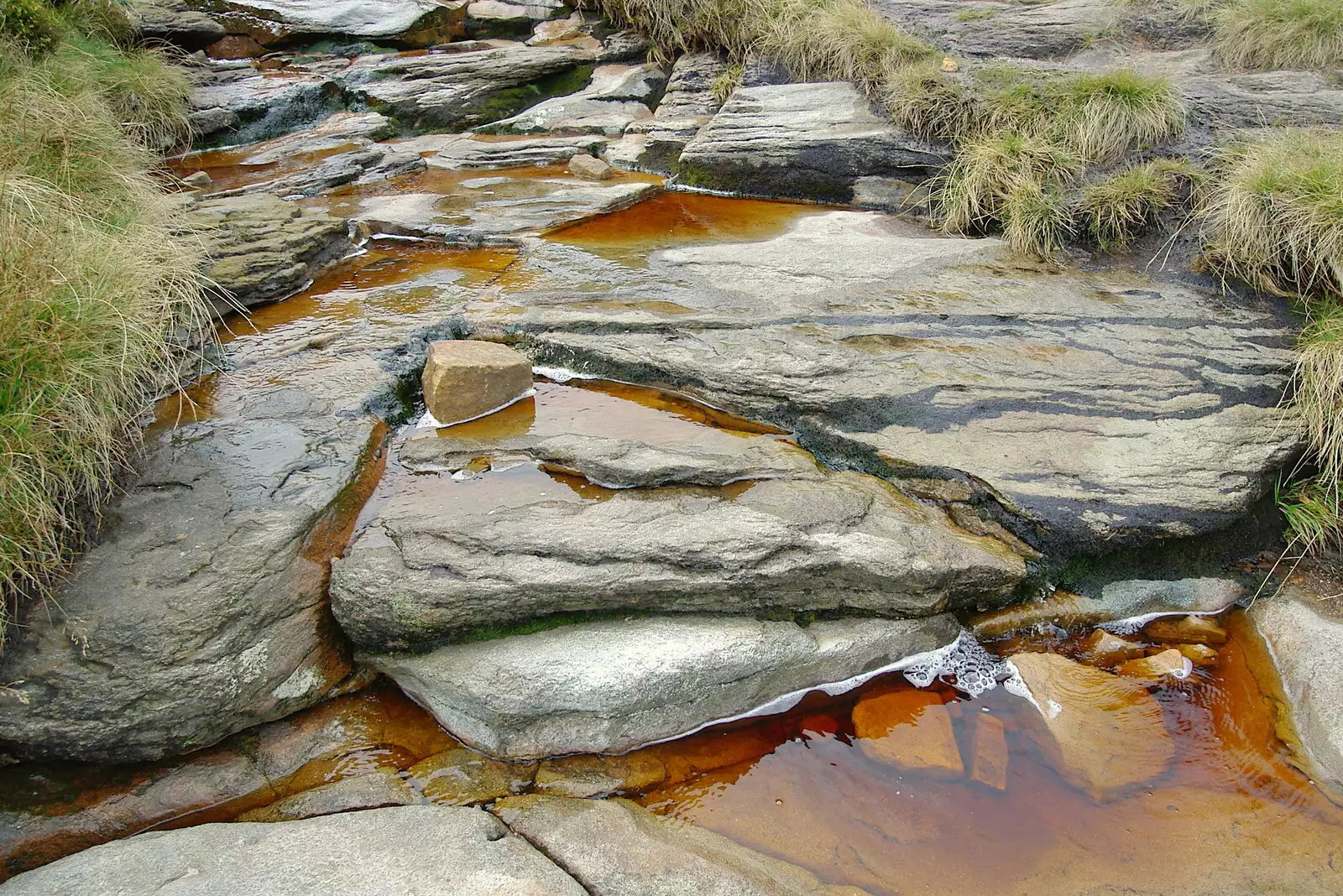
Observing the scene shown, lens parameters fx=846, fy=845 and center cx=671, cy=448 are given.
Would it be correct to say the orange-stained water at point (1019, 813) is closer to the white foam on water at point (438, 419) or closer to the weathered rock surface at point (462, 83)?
the white foam on water at point (438, 419)

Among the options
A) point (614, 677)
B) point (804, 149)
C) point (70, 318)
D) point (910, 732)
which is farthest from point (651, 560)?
point (804, 149)

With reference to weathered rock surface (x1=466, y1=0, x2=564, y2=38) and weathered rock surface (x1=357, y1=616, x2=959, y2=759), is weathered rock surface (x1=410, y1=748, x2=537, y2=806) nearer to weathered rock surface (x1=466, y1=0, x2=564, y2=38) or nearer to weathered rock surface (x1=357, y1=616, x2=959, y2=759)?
weathered rock surface (x1=357, y1=616, x2=959, y2=759)

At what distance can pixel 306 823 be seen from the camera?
7.39 feet

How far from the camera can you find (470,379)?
3525mm

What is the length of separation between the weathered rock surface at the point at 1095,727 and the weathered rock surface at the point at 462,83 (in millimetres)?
7687

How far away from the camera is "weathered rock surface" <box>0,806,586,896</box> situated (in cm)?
203

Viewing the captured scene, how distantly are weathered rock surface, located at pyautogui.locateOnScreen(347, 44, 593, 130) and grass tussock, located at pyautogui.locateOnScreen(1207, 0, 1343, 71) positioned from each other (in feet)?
19.3

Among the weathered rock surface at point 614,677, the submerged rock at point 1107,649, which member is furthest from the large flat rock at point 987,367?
the weathered rock surface at point 614,677

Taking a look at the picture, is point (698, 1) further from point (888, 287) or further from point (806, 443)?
point (806, 443)

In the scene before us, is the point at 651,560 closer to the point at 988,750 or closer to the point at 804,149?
the point at 988,750

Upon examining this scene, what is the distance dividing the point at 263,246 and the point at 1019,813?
14.8ft

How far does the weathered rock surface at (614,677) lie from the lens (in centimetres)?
262

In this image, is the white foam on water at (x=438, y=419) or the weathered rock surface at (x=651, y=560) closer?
the weathered rock surface at (x=651, y=560)

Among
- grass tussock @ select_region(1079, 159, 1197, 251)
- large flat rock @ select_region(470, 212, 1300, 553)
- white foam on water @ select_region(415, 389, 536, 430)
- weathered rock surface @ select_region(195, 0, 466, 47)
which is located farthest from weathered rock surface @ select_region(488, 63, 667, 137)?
white foam on water @ select_region(415, 389, 536, 430)
